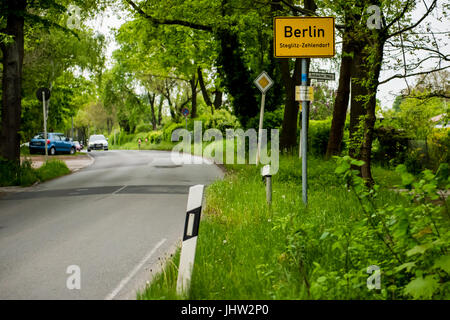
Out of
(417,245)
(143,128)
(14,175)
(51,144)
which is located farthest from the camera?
(143,128)

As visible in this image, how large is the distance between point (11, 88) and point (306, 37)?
12912 millimetres

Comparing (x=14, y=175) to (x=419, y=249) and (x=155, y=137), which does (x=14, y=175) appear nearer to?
(x=419, y=249)

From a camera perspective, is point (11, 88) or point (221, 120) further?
point (221, 120)

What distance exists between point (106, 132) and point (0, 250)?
112 metres

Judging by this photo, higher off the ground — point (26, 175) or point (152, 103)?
point (152, 103)

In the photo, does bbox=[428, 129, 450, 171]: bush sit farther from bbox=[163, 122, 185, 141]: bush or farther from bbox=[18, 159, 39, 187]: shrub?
bbox=[163, 122, 185, 141]: bush

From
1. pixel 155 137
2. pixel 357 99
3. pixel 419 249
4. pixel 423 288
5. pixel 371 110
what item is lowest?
pixel 423 288

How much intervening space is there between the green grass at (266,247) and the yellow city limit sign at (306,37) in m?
2.51

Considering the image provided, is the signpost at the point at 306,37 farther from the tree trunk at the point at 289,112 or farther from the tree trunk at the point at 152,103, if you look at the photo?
the tree trunk at the point at 152,103

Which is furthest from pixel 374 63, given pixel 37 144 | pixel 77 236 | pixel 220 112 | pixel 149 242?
pixel 37 144

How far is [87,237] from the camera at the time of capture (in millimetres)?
7602

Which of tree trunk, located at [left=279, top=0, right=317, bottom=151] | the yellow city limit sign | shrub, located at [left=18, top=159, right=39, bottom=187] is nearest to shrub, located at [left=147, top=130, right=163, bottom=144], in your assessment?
tree trunk, located at [left=279, top=0, right=317, bottom=151]

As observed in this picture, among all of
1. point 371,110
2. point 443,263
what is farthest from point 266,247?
point 371,110
